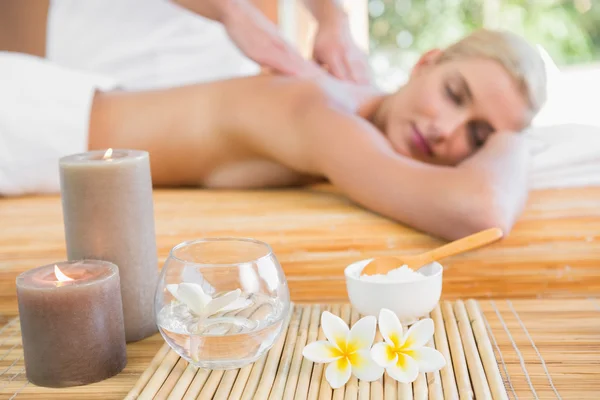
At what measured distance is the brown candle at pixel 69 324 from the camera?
0.78 meters

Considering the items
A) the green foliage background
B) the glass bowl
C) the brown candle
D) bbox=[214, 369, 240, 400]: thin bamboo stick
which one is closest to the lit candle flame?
the brown candle

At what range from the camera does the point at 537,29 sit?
5.59m

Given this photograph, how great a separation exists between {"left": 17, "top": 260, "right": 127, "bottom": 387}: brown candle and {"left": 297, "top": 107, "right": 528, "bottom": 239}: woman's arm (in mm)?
641

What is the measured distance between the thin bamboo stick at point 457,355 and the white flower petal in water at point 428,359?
31 mm

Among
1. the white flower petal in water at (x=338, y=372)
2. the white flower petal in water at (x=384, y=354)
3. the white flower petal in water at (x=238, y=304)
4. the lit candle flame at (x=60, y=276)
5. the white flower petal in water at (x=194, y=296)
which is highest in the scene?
the lit candle flame at (x=60, y=276)

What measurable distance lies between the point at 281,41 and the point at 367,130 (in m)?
0.54

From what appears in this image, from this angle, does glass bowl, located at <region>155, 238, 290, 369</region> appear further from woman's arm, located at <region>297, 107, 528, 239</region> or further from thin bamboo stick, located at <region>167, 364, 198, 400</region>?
woman's arm, located at <region>297, 107, 528, 239</region>

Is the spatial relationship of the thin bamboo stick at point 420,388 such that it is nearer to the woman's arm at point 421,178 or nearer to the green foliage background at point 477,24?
the woman's arm at point 421,178

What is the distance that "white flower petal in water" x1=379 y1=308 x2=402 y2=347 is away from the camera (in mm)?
784

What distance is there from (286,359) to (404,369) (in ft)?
0.51

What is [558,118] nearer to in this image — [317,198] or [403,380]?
[317,198]

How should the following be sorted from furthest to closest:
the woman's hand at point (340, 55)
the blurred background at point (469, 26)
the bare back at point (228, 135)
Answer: the blurred background at point (469, 26) < the woman's hand at point (340, 55) < the bare back at point (228, 135)

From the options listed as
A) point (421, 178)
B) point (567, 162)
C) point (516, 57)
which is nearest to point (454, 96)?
point (516, 57)

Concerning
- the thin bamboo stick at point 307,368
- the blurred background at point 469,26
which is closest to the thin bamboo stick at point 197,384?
the thin bamboo stick at point 307,368
